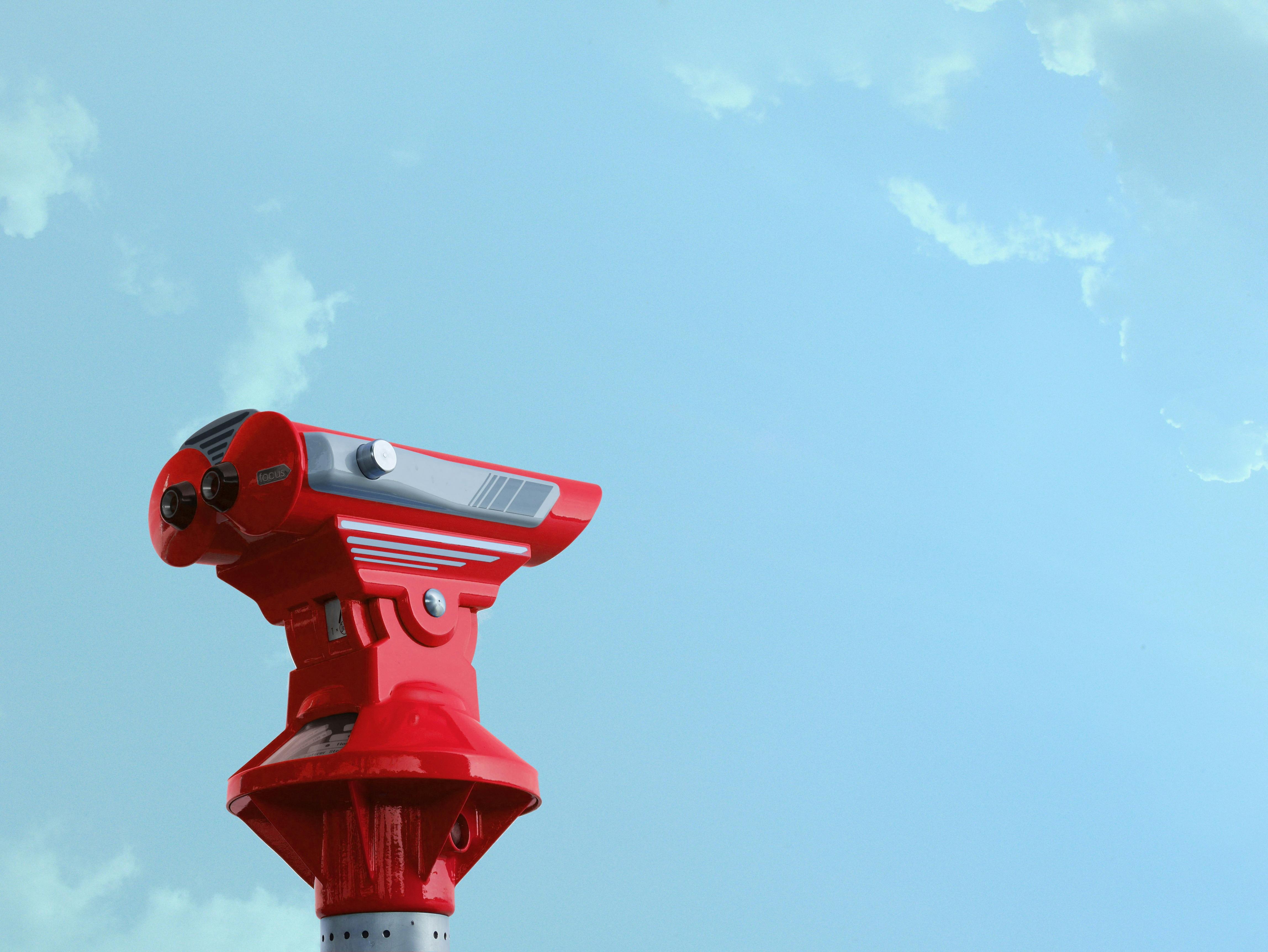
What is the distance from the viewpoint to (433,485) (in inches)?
115

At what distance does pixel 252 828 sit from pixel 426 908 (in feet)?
1.57

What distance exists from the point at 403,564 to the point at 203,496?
1.57 ft

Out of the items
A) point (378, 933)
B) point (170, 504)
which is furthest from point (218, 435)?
point (378, 933)

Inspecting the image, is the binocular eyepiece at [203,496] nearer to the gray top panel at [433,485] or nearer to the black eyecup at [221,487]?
the black eyecup at [221,487]

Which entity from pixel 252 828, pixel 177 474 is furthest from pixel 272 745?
pixel 177 474

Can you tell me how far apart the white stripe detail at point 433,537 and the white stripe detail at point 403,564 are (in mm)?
60

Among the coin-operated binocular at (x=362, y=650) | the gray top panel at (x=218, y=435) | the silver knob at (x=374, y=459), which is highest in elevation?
the gray top panel at (x=218, y=435)

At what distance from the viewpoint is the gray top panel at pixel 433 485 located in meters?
2.71

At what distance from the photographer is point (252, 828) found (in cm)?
289

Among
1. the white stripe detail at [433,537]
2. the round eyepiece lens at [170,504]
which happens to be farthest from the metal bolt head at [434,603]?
the round eyepiece lens at [170,504]

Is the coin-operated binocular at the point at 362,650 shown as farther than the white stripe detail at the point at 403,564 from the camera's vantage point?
No

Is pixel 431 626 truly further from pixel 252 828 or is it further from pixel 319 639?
pixel 252 828

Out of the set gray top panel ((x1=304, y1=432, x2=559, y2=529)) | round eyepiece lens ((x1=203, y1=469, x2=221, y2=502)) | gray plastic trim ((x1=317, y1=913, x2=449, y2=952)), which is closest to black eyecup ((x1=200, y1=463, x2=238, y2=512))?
round eyepiece lens ((x1=203, y1=469, x2=221, y2=502))

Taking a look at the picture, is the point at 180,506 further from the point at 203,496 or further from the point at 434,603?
the point at 434,603
